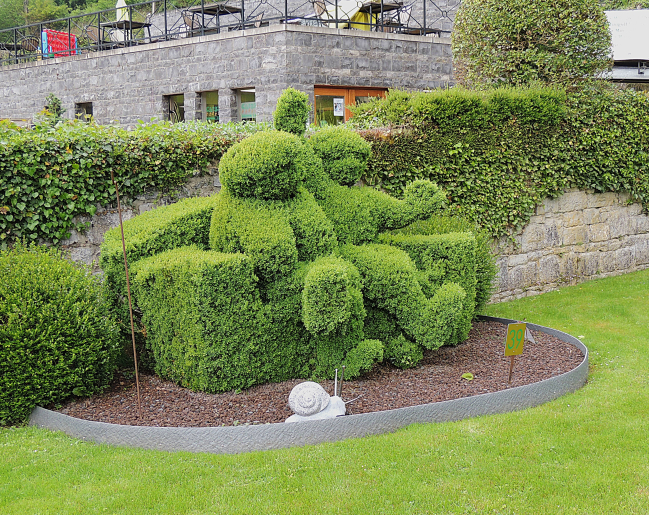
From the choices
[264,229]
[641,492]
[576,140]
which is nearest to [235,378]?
[264,229]

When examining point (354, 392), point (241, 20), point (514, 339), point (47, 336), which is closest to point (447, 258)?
point (514, 339)

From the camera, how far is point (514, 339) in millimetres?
5172

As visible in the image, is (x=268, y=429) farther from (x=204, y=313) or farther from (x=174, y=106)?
(x=174, y=106)

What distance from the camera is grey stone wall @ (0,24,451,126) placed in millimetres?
13859

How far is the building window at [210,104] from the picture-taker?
50.9ft

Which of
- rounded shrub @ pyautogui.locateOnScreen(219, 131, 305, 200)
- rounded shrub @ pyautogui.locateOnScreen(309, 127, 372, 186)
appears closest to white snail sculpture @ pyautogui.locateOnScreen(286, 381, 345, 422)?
rounded shrub @ pyautogui.locateOnScreen(219, 131, 305, 200)

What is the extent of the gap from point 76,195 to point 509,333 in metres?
4.20

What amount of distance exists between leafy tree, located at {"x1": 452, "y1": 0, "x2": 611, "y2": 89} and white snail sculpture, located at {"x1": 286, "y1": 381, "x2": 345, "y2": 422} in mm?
6822

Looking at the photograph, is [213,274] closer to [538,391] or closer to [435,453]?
[435,453]

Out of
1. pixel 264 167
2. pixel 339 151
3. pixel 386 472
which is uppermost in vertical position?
pixel 339 151

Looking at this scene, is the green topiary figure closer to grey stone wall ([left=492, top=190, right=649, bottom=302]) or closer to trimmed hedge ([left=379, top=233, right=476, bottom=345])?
trimmed hedge ([left=379, top=233, right=476, bottom=345])

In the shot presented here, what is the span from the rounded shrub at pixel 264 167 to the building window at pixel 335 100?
364 inches

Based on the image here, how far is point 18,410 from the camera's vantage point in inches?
188

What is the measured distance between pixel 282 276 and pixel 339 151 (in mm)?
1330
